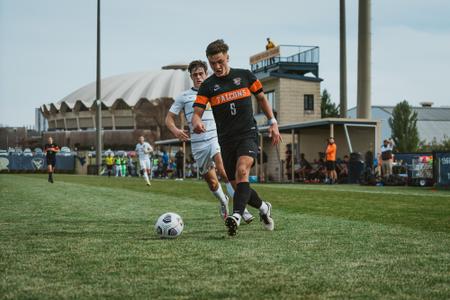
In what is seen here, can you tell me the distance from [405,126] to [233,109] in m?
71.7

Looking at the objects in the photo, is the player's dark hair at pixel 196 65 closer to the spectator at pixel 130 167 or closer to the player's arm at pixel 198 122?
the player's arm at pixel 198 122

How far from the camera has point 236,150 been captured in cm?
716

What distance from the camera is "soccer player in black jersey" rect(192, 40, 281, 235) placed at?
22.9ft

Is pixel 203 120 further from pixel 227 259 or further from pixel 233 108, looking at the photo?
pixel 227 259

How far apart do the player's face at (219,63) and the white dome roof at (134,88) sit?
10372 centimetres

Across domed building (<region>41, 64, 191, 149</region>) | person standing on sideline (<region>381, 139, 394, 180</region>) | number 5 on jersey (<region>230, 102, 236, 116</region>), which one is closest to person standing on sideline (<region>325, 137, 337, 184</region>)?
person standing on sideline (<region>381, 139, 394, 180</region>)

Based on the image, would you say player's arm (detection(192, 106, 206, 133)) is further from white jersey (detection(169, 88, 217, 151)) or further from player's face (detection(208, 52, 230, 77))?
white jersey (detection(169, 88, 217, 151))

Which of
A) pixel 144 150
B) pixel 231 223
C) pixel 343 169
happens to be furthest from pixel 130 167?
pixel 231 223

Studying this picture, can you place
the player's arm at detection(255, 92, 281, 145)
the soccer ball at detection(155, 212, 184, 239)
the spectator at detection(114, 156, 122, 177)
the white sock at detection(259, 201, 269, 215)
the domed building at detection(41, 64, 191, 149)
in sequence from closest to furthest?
the soccer ball at detection(155, 212, 184, 239) < the player's arm at detection(255, 92, 281, 145) < the white sock at detection(259, 201, 269, 215) < the spectator at detection(114, 156, 122, 177) < the domed building at detection(41, 64, 191, 149)

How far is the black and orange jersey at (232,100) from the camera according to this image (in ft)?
23.1

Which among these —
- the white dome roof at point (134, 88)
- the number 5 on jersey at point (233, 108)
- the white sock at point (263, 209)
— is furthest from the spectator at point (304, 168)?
the white dome roof at point (134, 88)

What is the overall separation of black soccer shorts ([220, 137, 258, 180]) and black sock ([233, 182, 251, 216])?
36 centimetres

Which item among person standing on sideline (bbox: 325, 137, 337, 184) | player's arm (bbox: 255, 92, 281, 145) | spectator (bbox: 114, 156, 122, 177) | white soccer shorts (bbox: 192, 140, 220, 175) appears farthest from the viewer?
spectator (bbox: 114, 156, 122, 177)

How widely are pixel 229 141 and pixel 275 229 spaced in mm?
1205
